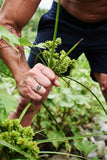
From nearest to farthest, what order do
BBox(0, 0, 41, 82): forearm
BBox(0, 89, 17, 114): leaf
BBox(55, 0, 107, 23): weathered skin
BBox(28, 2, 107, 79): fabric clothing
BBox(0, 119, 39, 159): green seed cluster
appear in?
1. BBox(0, 119, 39, 159): green seed cluster
2. BBox(0, 89, 17, 114): leaf
3. BBox(0, 0, 41, 82): forearm
4. BBox(55, 0, 107, 23): weathered skin
5. BBox(28, 2, 107, 79): fabric clothing

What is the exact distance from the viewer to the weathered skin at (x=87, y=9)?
1.64 meters

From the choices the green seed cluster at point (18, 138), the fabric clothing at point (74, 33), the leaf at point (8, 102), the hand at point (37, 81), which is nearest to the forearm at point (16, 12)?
the fabric clothing at point (74, 33)

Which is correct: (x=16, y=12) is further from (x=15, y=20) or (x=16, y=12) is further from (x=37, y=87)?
(x=37, y=87)

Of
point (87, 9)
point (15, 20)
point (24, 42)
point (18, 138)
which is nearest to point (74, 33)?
point (87, 9)

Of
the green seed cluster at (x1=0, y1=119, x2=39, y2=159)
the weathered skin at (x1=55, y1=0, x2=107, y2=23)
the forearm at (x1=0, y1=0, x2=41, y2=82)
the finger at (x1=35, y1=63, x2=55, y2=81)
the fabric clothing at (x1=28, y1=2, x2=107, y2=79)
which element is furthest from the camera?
the fabric clothing at (x1=28, y1=2, x2=107, y2=79)

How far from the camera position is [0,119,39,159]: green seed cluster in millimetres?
567

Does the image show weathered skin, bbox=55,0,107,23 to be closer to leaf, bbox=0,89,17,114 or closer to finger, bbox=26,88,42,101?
finger, bbox=26,88,42,101

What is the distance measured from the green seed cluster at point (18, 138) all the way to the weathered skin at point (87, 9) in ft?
4.37

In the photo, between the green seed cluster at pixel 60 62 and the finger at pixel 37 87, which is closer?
the green seed cluster at pixel 60 62

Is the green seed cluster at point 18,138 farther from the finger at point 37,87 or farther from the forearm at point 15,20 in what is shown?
the forearm at point 15,20

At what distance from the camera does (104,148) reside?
2.03 meters

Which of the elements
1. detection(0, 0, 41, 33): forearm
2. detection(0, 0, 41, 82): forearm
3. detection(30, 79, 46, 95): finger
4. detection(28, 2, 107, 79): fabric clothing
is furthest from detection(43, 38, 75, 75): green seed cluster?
detection(28, 2, 107, 79): fabric clothing

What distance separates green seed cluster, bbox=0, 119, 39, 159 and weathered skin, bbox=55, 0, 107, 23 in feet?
4.37

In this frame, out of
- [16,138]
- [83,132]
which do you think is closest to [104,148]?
[83,132]
